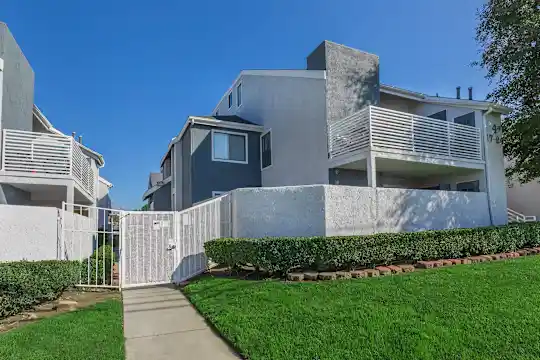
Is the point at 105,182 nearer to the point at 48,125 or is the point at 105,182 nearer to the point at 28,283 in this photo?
the point at 48,125

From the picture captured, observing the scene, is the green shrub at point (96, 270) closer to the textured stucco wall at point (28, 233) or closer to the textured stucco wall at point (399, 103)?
the textured stucco wall at point (28, 233)

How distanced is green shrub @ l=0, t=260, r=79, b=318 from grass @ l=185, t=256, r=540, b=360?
10.1ft

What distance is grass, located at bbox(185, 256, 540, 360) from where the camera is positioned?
4367 mm

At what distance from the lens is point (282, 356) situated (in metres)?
4.35

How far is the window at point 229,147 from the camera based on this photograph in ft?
55.0

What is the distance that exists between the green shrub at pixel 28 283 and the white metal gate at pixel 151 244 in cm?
132

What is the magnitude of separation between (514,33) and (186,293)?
49.5ft

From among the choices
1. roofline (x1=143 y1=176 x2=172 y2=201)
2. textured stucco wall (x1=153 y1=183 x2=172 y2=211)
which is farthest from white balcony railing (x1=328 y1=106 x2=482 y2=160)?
textured stucco wall (x1=153 y1=183 x2=172 y2=211)

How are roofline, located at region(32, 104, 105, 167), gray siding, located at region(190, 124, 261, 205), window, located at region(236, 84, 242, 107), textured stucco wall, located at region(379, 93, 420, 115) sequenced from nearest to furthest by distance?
roofline, located at region(32, 104, 105, 167)
gray siding, located at region(190, 124, 261, 205)
textured stucco wall, located at region(379, 93, 420, 115)
window, located at region(236, 84, 242, 107)

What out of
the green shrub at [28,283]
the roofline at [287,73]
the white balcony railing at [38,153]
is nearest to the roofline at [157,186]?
the roofline at [287,73]

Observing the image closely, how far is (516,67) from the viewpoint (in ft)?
46.6

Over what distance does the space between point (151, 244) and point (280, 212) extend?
3.75 meters

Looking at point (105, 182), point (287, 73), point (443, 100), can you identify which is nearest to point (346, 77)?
point (287, 73)

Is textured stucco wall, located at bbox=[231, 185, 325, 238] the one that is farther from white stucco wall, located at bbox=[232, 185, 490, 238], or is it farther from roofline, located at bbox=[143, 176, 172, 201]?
roofline, located at bbox=[143, 176, 172, 201]
